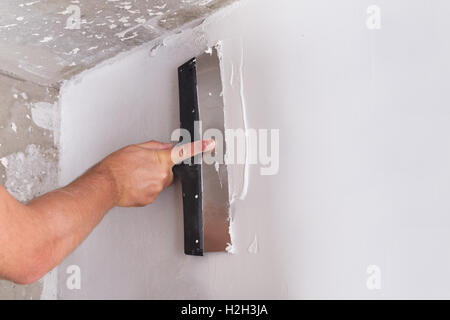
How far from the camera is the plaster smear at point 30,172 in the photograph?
1.43 metres

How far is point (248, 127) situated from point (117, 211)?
568 mm

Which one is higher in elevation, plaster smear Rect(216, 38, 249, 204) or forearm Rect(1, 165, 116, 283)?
plaster smear Rect(216, 38, 249, 204)

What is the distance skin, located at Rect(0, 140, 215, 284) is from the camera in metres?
0.79

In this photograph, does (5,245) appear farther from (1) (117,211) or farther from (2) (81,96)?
(2) (81,96)

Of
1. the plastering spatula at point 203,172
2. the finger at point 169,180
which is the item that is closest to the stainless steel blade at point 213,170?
the plastering spatula at point 203,172

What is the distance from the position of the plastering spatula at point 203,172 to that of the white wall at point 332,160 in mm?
45

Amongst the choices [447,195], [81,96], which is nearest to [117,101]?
[81,96]

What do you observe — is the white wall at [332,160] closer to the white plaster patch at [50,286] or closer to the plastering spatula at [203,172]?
the plastering spatula at [203,172]

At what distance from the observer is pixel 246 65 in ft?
3.51

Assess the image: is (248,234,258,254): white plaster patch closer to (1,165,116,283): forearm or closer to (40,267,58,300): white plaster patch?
(1,165,116,283): forearm

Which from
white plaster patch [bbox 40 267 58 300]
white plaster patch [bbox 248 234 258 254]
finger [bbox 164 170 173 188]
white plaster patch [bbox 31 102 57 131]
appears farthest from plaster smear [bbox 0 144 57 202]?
white plaster patch [bbox 248 234 258 254]

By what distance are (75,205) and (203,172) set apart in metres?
0.32

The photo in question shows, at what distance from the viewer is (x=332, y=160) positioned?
2.91 feet
